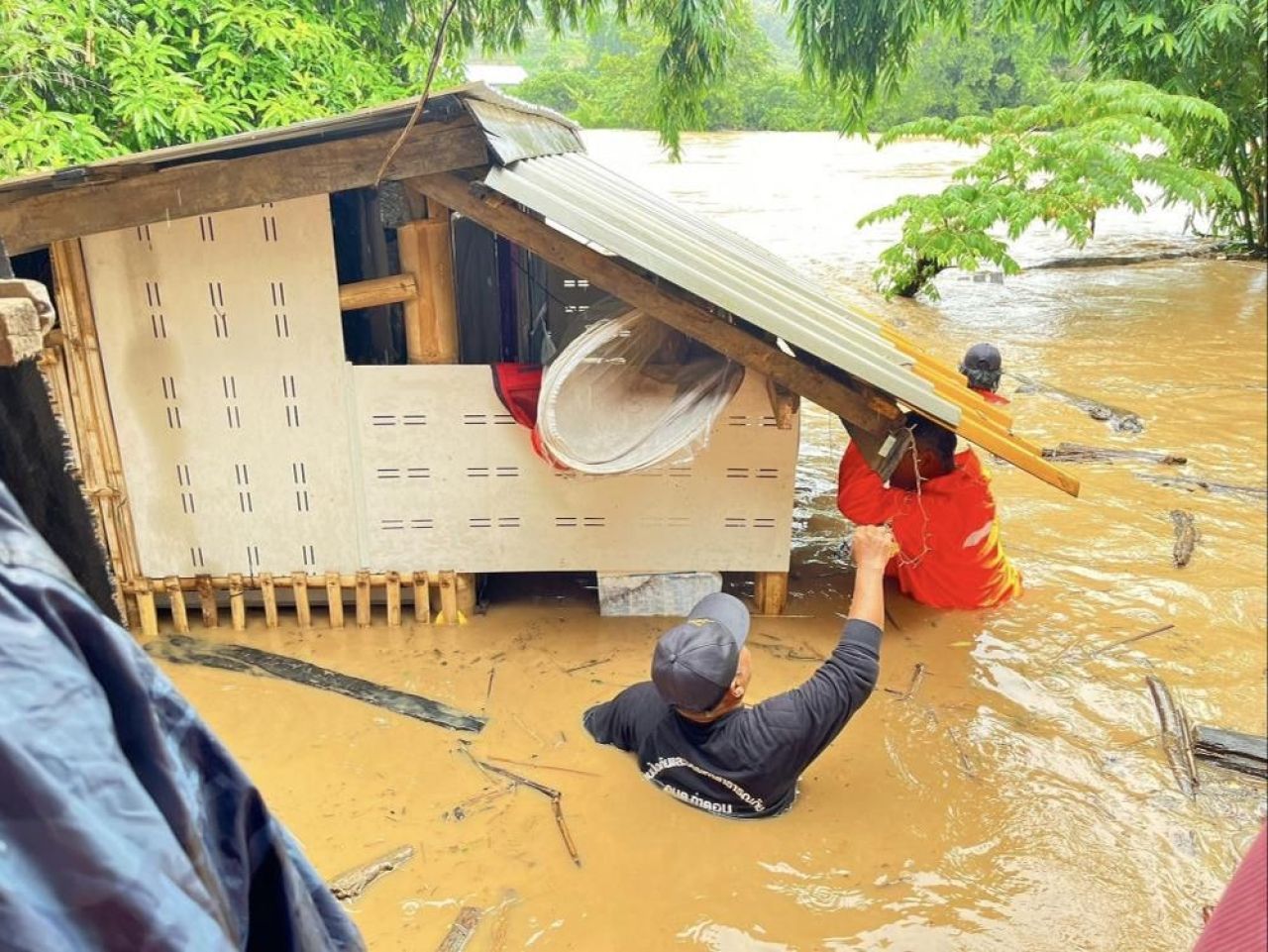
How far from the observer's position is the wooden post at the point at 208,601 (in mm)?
4578

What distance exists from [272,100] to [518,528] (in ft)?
20.1

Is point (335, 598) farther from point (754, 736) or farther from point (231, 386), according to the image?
point (754, 736)

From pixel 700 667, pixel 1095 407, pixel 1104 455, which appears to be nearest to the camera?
pixel 700 667

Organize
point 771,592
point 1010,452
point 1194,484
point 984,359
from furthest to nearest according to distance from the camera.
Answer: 1. point 1194,484
2. point 984,359
3. point 771,592
4. point 1010,452

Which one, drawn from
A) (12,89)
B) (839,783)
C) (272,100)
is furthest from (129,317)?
(272,100)

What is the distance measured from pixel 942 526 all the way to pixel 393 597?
8.98 ft

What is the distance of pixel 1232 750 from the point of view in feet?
12.6

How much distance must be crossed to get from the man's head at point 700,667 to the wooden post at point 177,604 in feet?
8.92

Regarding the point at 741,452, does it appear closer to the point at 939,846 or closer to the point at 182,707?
the point at 939,846

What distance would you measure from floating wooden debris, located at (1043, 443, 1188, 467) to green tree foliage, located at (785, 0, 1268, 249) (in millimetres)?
2300

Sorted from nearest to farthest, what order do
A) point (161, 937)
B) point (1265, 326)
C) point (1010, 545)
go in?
point (161, 937), point (1265, 326), point (1010, 545)

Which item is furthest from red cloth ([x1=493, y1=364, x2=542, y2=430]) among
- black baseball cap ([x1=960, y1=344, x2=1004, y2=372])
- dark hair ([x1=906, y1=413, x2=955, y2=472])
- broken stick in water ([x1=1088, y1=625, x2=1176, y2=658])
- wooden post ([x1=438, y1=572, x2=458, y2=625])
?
broken stick in water ([x1=1088, y1=625, x2=1176, y2=658])

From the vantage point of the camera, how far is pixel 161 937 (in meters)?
0.85

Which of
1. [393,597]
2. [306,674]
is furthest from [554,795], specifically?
[393,597]
